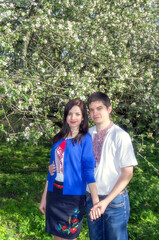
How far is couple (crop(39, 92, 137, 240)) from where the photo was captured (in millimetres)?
2268

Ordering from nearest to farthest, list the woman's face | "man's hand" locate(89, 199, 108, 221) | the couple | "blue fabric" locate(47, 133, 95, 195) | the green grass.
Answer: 1. "man's hand" locate(89, 199, 108, 221)
2. the couple
3. "blue fabric" locate(47, 133, 95, 195)
4. the woman's face
5. the green grass

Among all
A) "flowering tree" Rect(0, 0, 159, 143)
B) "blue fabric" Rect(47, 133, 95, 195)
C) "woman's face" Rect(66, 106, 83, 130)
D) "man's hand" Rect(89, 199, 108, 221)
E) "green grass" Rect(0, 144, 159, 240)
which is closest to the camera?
"man's hand" Rect(89, 199, 108, 221)

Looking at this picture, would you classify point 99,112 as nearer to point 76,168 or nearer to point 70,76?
point 76,168

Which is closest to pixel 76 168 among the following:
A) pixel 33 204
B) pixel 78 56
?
pixel 33 204

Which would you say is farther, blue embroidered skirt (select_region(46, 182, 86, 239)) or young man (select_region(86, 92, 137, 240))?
blue embroidered skirt (select_region(46, 182, 86, 239))

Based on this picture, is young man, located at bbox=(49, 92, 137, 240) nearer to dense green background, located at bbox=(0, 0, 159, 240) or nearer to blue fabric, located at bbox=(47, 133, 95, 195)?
blue fabric, located at bbox=(47, 133, 95, 195)

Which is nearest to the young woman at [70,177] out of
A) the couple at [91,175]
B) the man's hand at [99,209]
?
the couple at [91,175]

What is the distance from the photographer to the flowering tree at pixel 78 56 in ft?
15.5

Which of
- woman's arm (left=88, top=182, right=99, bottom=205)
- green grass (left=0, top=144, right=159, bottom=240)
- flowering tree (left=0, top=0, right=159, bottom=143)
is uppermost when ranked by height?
flowering tree (left=0, top=0, right=159, bottom=143)

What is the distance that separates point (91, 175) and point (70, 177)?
9.7 inches

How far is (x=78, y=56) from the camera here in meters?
5.47

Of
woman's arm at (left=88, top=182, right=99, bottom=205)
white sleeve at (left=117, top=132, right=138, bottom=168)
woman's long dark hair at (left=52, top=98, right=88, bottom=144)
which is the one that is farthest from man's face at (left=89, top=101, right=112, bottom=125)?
woman's arm at (left=88, top=182, right=99, bottom=205)

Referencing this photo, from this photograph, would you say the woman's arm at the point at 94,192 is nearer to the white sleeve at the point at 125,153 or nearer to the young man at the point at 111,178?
the young man at the point at 111,178

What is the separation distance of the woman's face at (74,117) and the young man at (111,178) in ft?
0.70
